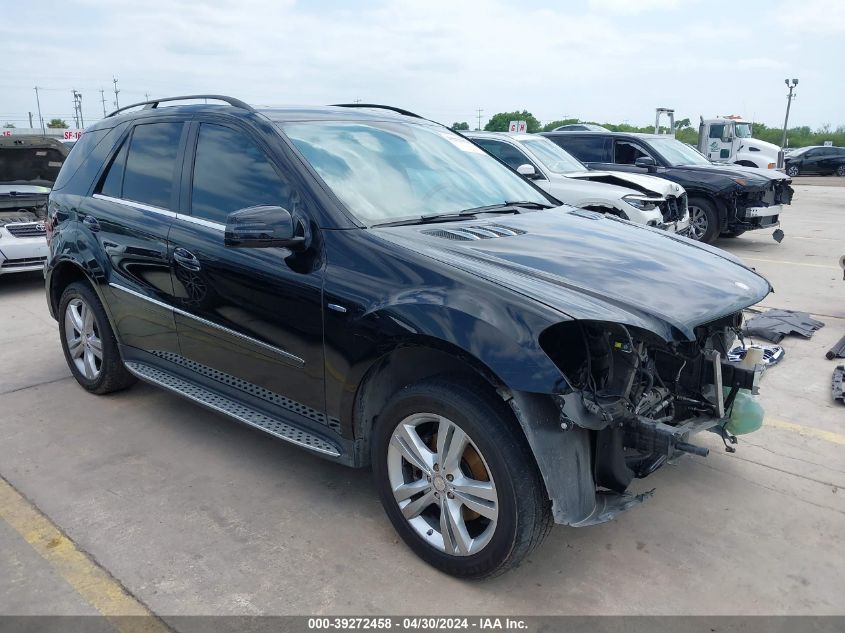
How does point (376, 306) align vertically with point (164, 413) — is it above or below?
above

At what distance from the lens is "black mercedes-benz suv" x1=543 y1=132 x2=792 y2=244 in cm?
1063

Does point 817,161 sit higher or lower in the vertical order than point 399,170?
lower

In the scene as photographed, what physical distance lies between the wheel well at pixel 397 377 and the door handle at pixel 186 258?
123cm

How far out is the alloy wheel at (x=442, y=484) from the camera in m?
2.65

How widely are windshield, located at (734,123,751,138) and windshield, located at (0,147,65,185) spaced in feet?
73.2

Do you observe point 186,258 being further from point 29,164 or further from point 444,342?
point 29,164

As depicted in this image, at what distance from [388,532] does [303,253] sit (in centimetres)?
129

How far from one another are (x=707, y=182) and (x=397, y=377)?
9.25 metres

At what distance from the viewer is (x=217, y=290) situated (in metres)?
3.49

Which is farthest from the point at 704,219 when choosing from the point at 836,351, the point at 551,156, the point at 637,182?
the point at 836,351

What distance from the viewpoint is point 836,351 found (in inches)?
216

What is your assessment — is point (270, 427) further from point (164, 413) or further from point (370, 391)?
point (164, 413)

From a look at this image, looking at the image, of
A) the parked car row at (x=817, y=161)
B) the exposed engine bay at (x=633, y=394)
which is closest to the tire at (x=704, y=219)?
the exposed engine bay at (x=633, y=394)

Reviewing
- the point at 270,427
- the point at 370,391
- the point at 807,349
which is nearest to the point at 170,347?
the point at 270,427
